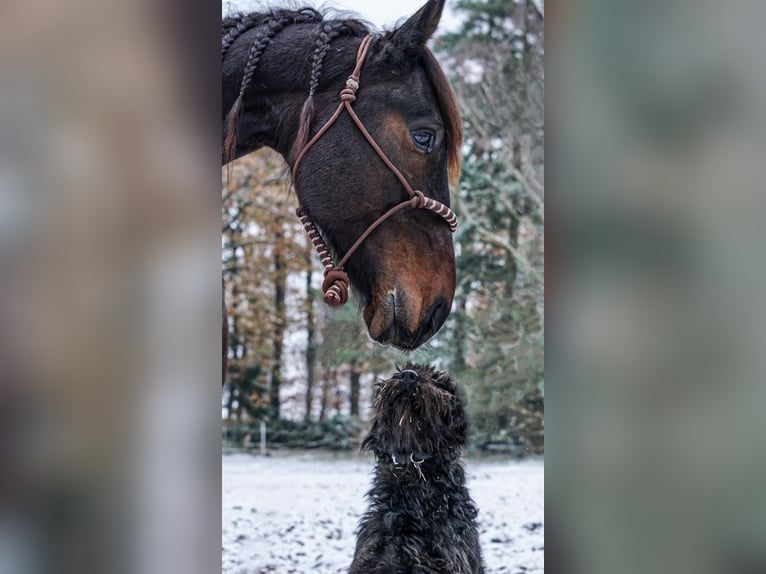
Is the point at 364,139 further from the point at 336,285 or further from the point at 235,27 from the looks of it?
the point at 235,27

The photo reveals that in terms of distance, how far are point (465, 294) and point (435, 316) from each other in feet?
0.61

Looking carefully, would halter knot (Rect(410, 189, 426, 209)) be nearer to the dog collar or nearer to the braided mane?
the braided mane

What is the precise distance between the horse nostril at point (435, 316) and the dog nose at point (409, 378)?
140mm

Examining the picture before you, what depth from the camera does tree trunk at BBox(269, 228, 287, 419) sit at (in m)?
2.25

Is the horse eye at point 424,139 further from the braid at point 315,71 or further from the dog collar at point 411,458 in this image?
the dog collar at point 411,458

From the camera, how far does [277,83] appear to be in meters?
2.08

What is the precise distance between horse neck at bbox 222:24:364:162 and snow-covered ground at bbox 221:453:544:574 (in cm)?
→ 110

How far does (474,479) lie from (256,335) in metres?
0.93

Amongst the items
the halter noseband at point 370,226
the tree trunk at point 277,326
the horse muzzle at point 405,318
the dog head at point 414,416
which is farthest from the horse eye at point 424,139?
the dog head at point 414,416

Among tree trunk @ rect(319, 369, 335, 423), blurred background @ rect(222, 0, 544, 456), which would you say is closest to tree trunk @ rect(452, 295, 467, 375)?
blurred background @ rect(222, 0, 544, 456)
